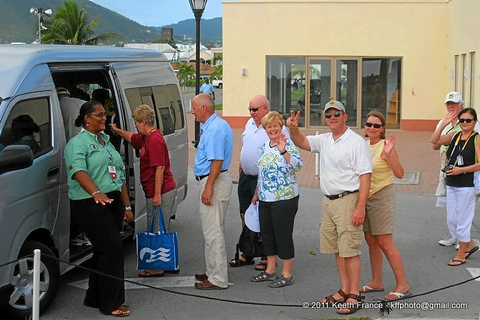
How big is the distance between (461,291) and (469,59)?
14438 millimetres

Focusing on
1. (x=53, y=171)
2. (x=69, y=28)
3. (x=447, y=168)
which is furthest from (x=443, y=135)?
(x=69, y=28)

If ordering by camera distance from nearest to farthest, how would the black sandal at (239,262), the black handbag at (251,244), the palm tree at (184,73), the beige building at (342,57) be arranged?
the black handbag at (251,244), the black sandal at (239,262), the beige building at (342,57), the palm tree at (184,73)

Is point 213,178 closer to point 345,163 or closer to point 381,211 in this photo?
point 345,163

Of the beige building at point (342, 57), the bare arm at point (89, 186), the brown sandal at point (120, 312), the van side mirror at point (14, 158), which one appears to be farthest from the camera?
the beige building at point (342, 57)

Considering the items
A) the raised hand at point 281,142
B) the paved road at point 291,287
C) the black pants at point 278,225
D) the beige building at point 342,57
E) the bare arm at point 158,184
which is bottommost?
the paved road at point 291,287

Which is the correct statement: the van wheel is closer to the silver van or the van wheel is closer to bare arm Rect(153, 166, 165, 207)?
the silver van

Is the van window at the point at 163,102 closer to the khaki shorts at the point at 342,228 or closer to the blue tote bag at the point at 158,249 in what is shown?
the blue tote bag at the point at 158,249

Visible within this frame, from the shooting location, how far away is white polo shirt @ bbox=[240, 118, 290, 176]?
24.1 ft

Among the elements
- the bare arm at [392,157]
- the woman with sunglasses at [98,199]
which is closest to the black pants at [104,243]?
the woman with sunglasses at [98,199]

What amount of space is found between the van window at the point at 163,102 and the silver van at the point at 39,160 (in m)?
0.06

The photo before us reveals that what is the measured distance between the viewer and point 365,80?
24.4 meters

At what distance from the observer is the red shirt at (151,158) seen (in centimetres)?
717

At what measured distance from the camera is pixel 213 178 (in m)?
6.74

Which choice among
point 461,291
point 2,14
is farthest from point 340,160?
point 2,14
